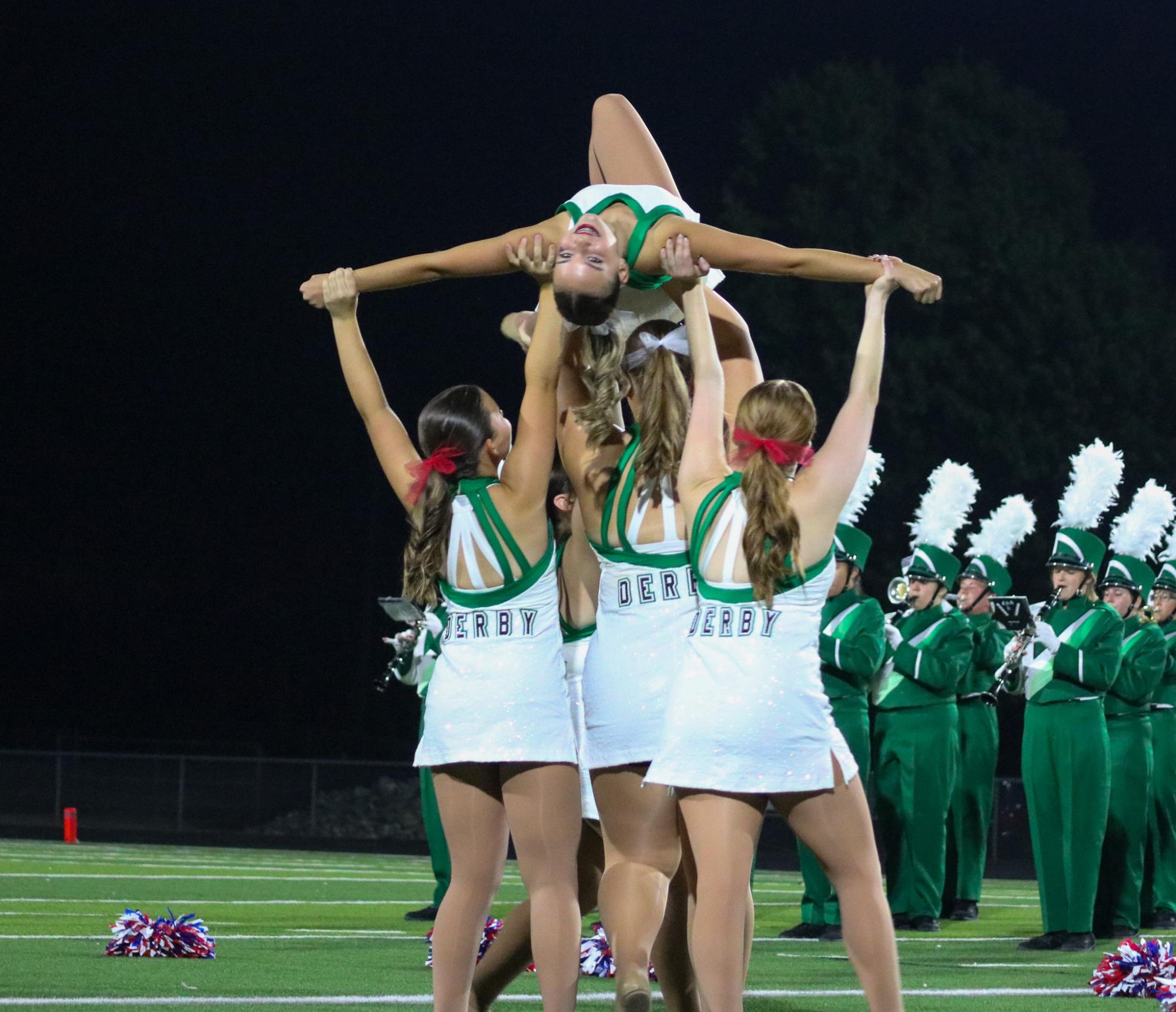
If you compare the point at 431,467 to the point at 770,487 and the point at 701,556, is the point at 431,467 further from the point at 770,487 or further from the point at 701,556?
the point at 770,487

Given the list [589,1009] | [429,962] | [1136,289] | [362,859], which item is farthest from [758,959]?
[1136,289]

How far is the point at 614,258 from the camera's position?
15.5 ft

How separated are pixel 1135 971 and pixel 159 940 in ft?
12.6

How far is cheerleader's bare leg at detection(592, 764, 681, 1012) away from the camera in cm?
466

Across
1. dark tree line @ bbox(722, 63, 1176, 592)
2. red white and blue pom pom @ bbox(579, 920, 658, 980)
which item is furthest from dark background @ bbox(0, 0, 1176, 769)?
red white and blue pom pom @ bbox(579, 920, 658, 980)

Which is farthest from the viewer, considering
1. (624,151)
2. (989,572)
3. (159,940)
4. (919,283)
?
(989,572)

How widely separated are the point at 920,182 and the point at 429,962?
72.5 feet

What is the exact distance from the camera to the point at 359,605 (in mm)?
34219

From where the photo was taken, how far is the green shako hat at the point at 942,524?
1099cm

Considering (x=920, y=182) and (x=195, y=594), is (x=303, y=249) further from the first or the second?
(x=920, y=182)

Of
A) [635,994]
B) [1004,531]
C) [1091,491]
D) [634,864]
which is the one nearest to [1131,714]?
[1091,491]

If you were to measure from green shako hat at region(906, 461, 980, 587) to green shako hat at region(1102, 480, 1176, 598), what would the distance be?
85 cm

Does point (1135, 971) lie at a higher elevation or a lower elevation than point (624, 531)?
lower

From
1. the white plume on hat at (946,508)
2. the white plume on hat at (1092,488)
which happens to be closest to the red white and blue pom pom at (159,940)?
the white plume on hat at (1092,488)
